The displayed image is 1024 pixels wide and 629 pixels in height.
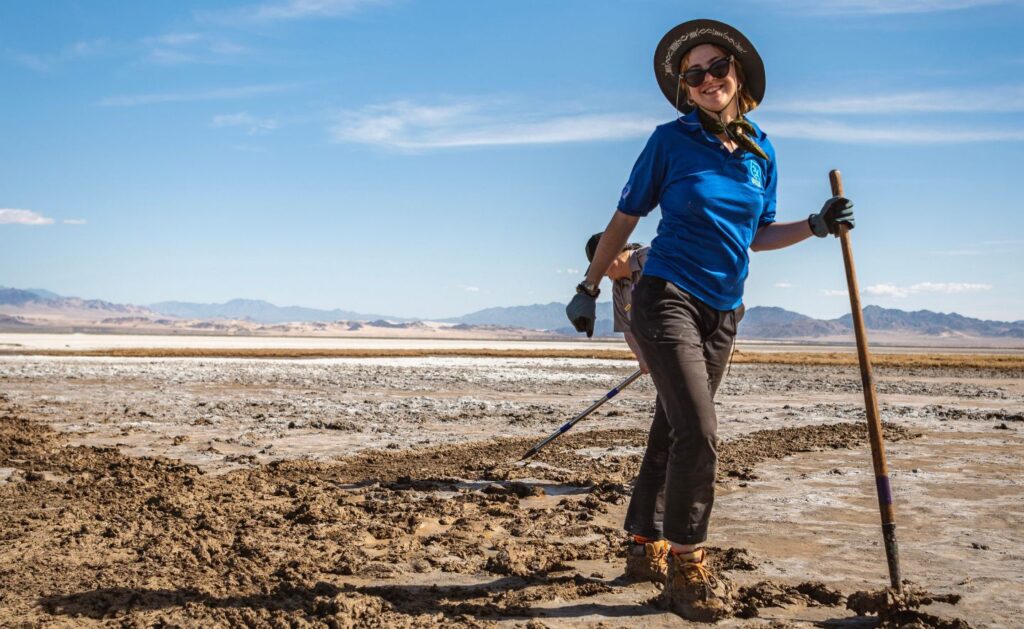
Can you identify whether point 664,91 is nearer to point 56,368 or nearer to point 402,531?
point 402,531

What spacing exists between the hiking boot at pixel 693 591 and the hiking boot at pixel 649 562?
0.43 metres

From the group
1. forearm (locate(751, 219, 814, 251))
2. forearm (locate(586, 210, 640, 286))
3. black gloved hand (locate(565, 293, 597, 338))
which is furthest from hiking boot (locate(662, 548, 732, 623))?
forearm (locate(751, 219, 814, 251))

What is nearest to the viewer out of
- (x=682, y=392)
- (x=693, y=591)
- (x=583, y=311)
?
(x=682, y=392)

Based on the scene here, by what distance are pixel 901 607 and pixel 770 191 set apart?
1.79 meters

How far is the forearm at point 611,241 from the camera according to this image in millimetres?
3707

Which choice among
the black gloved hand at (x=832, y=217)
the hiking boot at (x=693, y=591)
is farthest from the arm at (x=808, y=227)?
the hiking boot at (x=693, y=591)

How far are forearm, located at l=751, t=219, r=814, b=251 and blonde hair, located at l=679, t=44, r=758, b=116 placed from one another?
517 mm

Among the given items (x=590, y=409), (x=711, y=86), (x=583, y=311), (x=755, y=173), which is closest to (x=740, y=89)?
(x=711, y=86)

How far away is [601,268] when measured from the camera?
384cm

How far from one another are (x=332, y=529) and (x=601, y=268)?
2.47 m

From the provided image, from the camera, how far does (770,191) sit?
394 cm

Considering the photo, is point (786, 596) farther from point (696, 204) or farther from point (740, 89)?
point (740, 89)

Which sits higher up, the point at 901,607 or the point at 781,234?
the point at 781,234

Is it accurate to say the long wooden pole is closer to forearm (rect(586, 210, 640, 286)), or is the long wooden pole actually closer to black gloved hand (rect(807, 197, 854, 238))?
black gloved hand (rect(807, 197, 854, 238))
